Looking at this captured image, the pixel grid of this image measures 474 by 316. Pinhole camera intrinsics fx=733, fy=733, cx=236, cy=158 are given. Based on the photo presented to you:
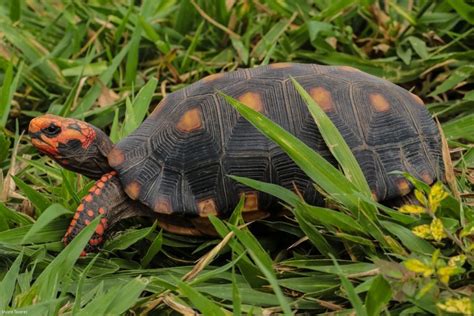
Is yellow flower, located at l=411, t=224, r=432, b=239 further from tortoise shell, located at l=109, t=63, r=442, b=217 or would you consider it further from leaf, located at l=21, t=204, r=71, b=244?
leaf, located at l=21, t=204, r=71, b=244

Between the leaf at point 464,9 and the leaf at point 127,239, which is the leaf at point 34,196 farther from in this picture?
the leaf at point 464,9

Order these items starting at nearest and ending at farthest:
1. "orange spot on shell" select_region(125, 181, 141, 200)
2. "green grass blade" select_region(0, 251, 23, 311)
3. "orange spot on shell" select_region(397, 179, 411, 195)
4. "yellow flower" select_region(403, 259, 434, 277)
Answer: "yellow flower" select_region(403, 259, 434, 277)
"green grass blade" select_region(0, 251, 23, 311)
"orange spot on shell" select_region(397, 179, 411, 195)
"orange spot on shell" select_region(125, 181, 141, 200)

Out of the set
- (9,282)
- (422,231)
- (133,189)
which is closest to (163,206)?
(133,189)

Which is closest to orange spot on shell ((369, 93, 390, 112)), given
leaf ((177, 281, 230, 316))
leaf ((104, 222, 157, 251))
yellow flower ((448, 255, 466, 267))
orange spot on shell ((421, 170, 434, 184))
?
orange spot on shell ((421, 170, 434, 184))

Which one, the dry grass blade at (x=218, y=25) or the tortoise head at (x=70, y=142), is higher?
the dry grass blade at (x=218, y=25)

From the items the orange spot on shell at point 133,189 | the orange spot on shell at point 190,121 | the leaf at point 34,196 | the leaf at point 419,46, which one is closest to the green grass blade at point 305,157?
the orange spot on shell at point 190,121

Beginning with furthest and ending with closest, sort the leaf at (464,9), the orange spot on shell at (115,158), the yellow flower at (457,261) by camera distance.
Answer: the leaf at (464,9)
the orange spot on shell at (115,158)
the yellow flower at (457,261)

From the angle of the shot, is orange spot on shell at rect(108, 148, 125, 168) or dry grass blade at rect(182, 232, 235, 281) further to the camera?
orange spot on shell at rect(108, 148, 125, 168)

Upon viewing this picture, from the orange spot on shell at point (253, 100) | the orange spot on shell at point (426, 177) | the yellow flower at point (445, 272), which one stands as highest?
the orange spot on shell at point (253, 100)
